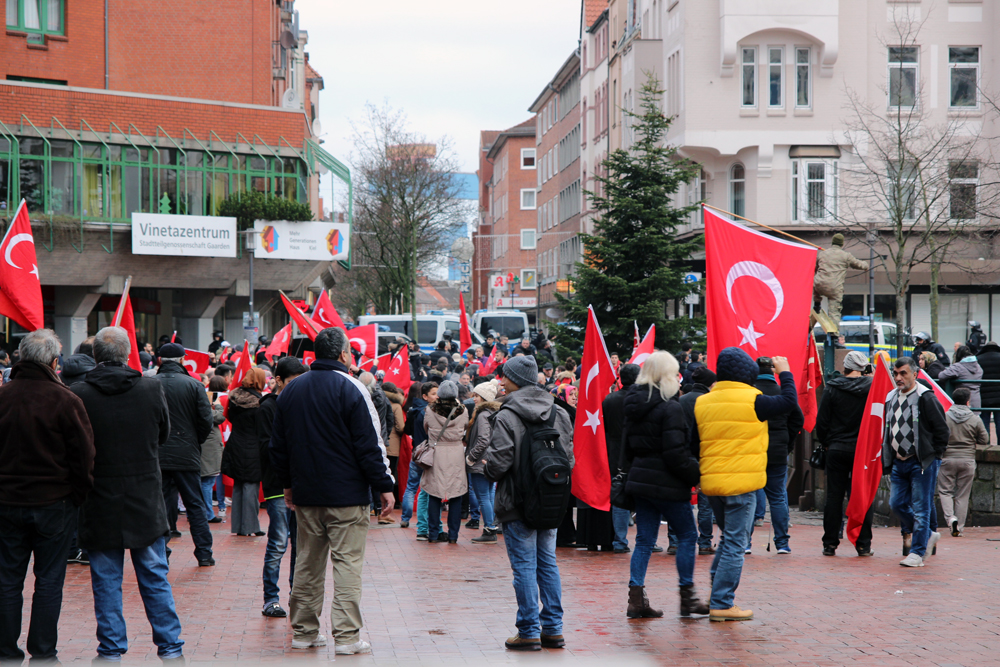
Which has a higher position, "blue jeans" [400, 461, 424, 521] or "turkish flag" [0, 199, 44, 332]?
"turkish flag" [0, 199, 44, 332]

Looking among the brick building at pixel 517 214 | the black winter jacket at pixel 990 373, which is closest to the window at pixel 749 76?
the black winter jacket at pixel 990 373

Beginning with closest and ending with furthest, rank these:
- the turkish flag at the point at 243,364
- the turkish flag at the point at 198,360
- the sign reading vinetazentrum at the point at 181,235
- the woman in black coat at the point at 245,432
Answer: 1. the woman in black coat at the point at 245,432
2. the turkish flag at the point at 243,364
3. the turkish flag at the point at 198,360
4. the sign reading vinetazentrum at the point at 181,235

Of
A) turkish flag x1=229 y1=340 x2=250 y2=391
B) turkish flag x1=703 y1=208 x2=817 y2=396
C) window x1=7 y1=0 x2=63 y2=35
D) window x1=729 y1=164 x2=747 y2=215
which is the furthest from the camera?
window x1=729 y1=164 x2=747 y2=215

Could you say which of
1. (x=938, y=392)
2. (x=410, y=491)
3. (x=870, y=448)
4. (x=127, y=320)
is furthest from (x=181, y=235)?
(x=870, y=448)

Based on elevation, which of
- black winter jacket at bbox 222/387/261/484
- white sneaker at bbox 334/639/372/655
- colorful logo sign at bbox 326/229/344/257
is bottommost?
white sneaker at bbox 334/639/372/655

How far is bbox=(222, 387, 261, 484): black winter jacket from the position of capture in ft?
37.2

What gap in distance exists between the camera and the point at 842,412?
11.1 meters

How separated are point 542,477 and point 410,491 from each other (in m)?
6.89

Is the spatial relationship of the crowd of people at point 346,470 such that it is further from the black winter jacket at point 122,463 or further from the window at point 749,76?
the window at point 749,76

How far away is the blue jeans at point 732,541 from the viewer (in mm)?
7734

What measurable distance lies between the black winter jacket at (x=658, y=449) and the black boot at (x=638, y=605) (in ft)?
2.26

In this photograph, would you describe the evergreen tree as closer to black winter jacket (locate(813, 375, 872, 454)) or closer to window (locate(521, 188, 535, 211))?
black winter jacket (locate(813, 375, 872, 454))

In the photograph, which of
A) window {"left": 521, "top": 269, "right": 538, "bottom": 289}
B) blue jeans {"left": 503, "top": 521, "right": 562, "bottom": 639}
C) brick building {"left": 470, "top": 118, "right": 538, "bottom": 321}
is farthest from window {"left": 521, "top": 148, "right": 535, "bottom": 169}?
blue jeans {"left": 503, "top": 521, "right": 562, "bottom": 639}

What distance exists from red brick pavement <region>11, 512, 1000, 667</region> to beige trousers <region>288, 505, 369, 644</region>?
0.68 feet
